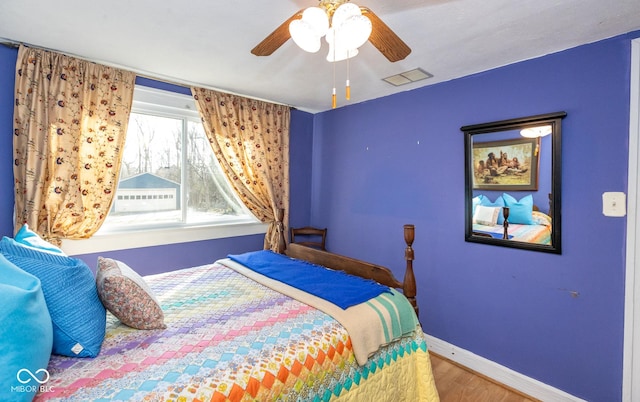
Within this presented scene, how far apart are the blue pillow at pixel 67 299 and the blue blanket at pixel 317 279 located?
3.31 feet

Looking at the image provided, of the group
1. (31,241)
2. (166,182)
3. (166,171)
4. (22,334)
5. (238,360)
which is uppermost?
(166,171)

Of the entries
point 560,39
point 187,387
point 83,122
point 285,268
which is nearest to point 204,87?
point 83,122

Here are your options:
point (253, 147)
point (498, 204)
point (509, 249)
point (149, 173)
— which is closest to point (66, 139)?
point (149, 173)

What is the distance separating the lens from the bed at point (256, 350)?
1.06 meters

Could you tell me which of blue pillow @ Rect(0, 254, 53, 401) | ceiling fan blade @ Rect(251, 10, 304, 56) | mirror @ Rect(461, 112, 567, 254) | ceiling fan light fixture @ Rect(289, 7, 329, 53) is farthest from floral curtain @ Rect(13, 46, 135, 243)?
mirror @ Rect(461, 112, 567, 254)

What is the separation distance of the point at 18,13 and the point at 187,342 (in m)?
2.00

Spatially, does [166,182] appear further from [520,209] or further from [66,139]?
[520,209]

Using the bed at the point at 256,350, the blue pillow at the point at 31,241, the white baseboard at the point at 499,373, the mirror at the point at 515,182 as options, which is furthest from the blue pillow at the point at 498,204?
the blue pillow at the point at 31,241

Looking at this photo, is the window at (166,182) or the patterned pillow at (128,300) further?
the window at (166,182)

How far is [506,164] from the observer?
2.21 meters

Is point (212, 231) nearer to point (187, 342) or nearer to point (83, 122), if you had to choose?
point (83, 122)

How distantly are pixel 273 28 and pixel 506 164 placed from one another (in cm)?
185

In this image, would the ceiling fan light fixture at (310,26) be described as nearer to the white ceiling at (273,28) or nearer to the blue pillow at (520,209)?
the white ceiling at (273,28)

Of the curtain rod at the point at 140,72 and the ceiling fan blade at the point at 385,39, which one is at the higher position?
the curtain rod at the point at 140,72
